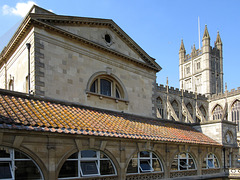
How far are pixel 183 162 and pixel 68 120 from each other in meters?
10.3

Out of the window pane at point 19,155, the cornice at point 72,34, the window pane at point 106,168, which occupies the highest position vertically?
the cornice at point 72,34

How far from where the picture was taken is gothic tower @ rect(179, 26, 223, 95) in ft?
234

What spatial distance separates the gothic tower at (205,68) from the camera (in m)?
71.4

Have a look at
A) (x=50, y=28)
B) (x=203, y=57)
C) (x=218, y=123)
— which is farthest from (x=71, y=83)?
(x=203, y=57)

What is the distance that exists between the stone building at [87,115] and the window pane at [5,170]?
0.04m

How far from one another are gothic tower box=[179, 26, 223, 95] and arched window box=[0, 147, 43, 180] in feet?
209

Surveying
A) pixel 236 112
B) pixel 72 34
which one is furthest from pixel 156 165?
pixel 236 112

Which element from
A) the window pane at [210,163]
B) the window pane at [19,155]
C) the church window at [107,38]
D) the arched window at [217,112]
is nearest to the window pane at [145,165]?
the window pane at [19,155]

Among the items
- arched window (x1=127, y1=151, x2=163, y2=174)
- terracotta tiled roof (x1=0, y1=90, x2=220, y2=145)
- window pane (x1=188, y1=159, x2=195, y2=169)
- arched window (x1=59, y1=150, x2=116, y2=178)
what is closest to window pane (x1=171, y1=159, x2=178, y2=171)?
arched window (x1=127, y1=151, x2=163, y2=174)

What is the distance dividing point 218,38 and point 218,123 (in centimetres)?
6091

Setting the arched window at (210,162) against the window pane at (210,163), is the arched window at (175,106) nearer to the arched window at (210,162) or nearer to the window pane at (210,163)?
the arched window at (210,162)

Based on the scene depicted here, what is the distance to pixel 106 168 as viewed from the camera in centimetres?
1413

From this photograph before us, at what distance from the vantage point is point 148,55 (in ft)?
78.5

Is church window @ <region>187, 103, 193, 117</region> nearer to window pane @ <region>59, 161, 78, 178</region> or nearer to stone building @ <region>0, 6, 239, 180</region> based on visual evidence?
stone building @ <region>0, 6, 239, 180</region>
